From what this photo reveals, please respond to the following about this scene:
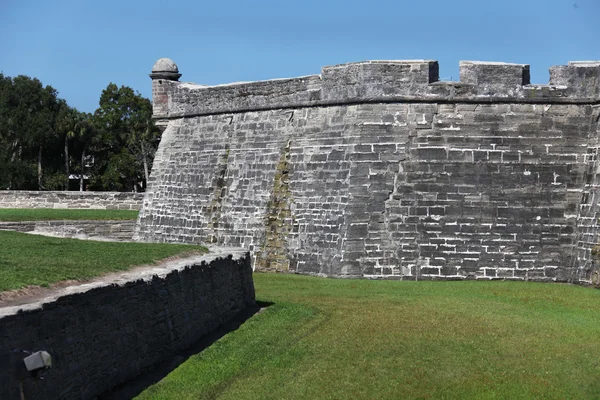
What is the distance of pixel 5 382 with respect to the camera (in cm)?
694

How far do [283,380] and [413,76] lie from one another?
1037cm

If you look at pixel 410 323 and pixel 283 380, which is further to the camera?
pixel 410 323

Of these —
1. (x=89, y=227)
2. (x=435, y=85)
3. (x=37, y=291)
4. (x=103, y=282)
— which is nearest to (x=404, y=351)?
(x=103, y=282)

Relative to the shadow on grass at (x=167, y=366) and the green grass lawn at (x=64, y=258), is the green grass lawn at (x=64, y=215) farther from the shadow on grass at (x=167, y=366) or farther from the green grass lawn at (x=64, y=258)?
the shadow on grass at (x=167, y=366)

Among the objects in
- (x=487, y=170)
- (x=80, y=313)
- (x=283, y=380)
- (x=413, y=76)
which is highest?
(x=413, y=76)

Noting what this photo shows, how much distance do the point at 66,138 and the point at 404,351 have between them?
52.3m

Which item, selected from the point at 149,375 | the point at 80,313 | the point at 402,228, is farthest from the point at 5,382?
the point at 402,228

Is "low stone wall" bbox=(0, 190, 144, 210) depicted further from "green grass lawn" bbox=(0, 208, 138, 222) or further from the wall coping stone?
the wall coping stone

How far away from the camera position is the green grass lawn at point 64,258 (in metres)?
9.53

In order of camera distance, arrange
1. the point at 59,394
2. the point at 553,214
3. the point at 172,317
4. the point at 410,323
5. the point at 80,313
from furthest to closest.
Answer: the point at 553,214
the point at 410,323
the point at 172,317
the point at 80,313
the point at 59,394

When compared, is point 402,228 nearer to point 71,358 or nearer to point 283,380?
point 283,380

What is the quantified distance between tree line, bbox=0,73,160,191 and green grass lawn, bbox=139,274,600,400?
45572 mm

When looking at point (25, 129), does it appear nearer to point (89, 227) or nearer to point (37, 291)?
point (89, 227)

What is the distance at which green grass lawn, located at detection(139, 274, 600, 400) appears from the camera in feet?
30.8
